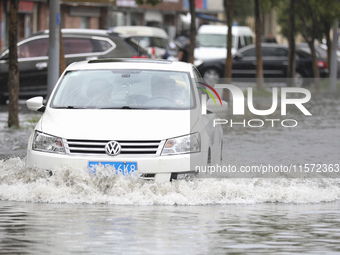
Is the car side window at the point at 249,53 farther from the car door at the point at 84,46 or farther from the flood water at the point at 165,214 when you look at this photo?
the flood water at the point at 165,214

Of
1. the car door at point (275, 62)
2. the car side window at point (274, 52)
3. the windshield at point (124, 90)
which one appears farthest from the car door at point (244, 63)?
the windshield at point (124, 90)

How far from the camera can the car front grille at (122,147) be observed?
34.1ft

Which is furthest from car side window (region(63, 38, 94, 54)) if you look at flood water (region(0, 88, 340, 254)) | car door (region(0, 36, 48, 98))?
flood water (region(0, 88, 340, 254))

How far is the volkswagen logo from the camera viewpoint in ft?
34.0

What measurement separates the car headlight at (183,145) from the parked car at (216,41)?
32.7 meters

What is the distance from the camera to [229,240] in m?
8.00

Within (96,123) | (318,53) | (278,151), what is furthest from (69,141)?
(318,53)

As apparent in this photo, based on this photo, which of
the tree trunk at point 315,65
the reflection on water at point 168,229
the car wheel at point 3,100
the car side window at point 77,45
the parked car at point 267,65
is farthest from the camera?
the parked car at point 267,65

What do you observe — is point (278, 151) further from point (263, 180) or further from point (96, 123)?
point (96, 123)

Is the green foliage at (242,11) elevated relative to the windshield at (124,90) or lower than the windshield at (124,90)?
lower

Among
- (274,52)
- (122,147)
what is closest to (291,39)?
(274,52)

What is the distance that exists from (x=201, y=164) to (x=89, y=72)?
2.06 meters

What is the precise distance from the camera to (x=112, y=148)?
34.0 feet

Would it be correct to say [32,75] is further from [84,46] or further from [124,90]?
[124,90]
